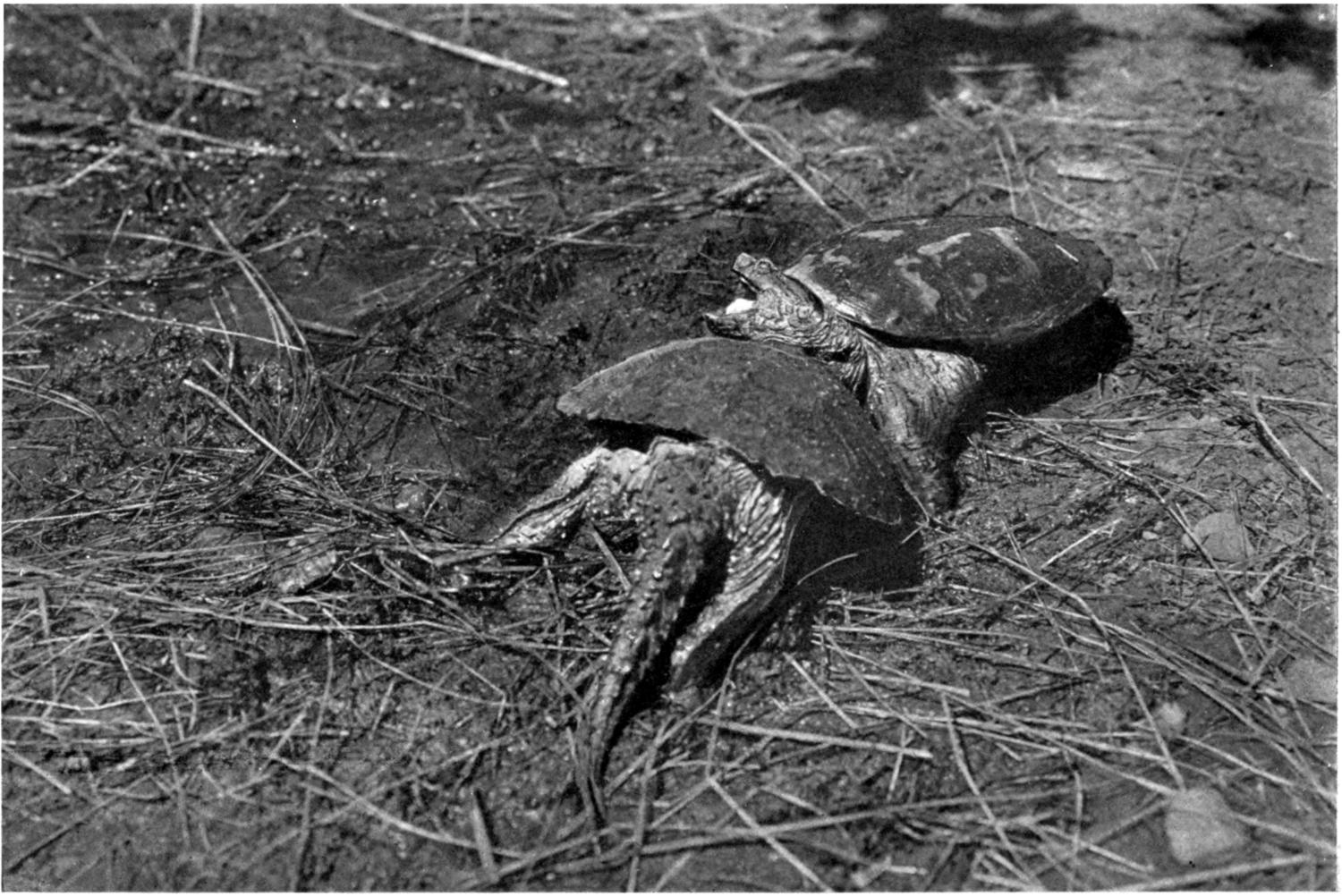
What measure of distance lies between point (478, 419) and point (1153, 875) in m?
2.39

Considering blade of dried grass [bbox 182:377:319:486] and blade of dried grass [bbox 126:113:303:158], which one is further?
blade of dried grass [bbox 126:113:303:158]

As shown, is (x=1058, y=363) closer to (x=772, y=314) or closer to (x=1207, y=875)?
(x=772, y=314)

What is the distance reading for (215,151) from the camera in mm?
5418

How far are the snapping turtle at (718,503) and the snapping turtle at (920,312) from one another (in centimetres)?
38

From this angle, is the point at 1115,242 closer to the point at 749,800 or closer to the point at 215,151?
the point at 749,800

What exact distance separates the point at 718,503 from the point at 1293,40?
14.2ft

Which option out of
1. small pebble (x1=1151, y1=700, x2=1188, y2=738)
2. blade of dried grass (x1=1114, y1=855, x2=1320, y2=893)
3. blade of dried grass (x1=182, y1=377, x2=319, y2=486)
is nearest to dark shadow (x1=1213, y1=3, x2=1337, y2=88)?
small pebble (x1=1151, y1=700, x2=1188, y2=738)

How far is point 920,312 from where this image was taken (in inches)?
151

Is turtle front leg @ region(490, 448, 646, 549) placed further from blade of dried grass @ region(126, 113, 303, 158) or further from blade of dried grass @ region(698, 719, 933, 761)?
blade of dried grass @ region(126, 113, 303, 158)

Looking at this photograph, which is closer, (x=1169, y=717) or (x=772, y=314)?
(x=1169, y=717)

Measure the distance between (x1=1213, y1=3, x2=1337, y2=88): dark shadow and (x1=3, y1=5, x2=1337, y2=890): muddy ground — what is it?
1.1 inches

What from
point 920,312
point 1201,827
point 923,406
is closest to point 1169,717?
point 1201,827

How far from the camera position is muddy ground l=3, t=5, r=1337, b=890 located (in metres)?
2.90

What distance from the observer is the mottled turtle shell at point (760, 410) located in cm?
319
